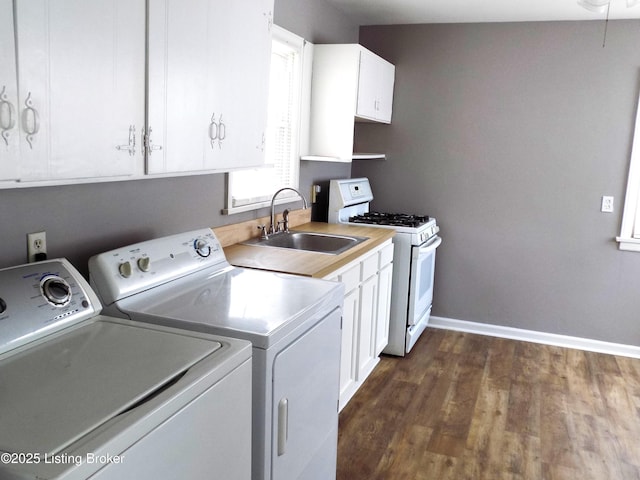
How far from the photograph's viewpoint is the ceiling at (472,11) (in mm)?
3732

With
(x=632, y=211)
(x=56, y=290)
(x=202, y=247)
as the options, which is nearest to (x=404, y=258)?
(x=632, y=211)

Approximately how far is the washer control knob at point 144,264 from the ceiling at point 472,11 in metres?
2.67

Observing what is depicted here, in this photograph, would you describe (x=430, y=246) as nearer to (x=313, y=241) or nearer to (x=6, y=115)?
(x=313, y=241)

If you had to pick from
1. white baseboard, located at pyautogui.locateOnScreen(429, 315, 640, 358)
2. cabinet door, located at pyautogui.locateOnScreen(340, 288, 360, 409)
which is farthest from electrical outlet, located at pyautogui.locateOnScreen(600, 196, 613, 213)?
cabinet door, located at pyautogui.locateOnScreen(340, 288, 360, 409)

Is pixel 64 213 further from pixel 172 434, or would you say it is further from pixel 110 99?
pixel 172 434

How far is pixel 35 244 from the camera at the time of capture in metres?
1.81

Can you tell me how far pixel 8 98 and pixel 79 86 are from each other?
0.23 metres

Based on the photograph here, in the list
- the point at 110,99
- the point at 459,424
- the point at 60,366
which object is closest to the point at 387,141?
the point at 459,424

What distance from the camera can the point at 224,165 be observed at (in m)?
2.23

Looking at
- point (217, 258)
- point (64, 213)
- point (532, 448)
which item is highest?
point (64, 213)

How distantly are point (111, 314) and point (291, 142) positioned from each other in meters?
2.08

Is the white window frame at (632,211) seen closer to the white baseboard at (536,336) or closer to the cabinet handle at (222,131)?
the white baseboard at (536,336)

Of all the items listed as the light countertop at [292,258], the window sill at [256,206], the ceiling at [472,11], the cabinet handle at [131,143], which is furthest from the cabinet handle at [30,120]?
the ceiling at [472,11]

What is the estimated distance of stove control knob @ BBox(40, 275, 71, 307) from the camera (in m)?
1.60
